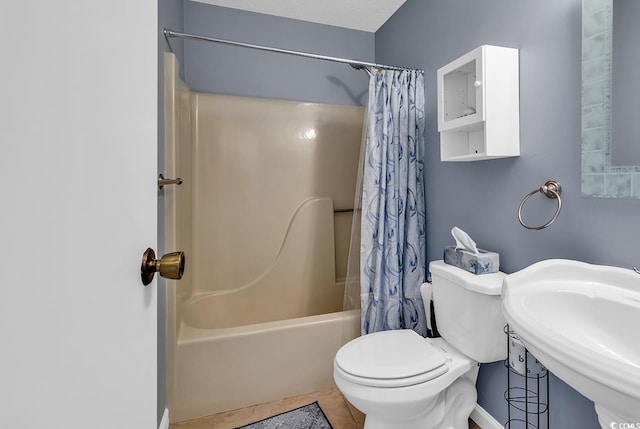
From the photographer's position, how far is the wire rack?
1.17 meters

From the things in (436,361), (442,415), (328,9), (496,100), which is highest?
(328,9)

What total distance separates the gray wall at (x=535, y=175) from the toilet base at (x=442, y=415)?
17 cm

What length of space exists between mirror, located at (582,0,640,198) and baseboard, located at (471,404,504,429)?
45.4 inches

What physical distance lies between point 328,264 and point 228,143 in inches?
46.7

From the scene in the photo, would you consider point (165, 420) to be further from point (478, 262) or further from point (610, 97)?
point (610, 97)

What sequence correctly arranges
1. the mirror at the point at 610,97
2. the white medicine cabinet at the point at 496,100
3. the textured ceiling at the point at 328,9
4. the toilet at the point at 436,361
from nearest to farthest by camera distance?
1. the mirror at the point at 610,97
2. the toilet at the point at 436,361
3. the white medicine cabinet at the point at 496,100
4. the textured ceiling at the point at 328,9

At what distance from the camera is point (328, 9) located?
7.17 ft

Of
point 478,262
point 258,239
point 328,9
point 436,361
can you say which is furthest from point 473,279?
point 328,9

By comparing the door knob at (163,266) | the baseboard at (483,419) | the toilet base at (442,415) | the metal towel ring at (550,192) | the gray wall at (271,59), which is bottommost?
the baseboard at (483,419)

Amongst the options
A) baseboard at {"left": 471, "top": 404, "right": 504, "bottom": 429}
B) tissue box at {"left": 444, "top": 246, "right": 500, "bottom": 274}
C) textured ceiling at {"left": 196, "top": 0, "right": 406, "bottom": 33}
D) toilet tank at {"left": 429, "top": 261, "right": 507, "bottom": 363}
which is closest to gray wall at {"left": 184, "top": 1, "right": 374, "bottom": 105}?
textured ceiling at {"left": 196, "top": 0, "right": 406, "bottom": 33}

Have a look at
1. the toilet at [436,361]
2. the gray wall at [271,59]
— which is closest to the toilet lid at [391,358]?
the toilet at [436,361]

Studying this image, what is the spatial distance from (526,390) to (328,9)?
8.17ft
